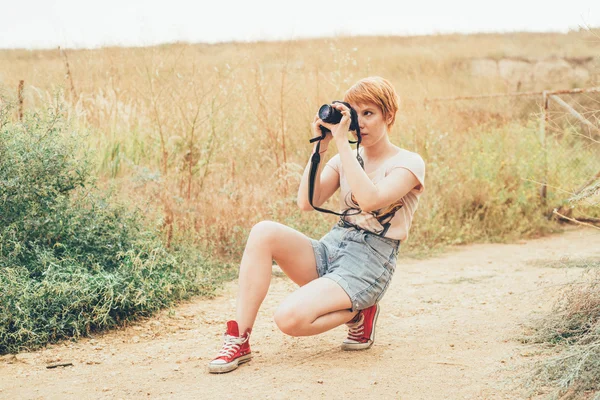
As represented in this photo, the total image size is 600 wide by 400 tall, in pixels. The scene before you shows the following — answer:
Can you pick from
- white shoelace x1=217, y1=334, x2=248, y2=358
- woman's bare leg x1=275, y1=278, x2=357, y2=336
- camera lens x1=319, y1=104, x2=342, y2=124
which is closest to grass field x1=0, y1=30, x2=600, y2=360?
white shoelace x1=217, y1=334, x2=248, y2=358

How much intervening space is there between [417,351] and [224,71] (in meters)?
4.17

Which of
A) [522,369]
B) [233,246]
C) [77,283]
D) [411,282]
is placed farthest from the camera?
[233,246]

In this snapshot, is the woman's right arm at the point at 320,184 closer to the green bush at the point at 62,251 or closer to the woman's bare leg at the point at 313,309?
the woman's bare leg at the point at 313,309

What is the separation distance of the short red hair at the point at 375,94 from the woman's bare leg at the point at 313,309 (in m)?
0.82

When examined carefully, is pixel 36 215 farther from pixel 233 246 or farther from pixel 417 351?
pixel 417 351

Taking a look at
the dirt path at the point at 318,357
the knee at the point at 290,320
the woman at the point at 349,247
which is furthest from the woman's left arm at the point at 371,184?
the dirt path at the point at 318,357

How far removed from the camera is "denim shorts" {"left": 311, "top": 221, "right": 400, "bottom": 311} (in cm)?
300

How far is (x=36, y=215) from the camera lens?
3789mm

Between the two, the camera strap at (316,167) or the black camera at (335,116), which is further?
the camera strap at (316,167)

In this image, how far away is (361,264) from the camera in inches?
119

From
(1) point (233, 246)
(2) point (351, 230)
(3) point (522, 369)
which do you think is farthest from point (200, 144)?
(3) point (522, 369)

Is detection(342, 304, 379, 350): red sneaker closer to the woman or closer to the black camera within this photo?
the woman

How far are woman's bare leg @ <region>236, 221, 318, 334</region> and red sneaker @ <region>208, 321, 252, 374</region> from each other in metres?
0.03

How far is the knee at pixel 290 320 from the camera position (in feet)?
9.48
